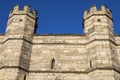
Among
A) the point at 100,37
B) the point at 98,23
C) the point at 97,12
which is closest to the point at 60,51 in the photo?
the point at 100,37

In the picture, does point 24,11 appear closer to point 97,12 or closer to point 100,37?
point 97,12

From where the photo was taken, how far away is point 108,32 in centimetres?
1548

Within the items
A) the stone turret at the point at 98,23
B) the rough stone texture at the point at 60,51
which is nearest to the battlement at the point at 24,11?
the rough stone texture at the point at 60,51

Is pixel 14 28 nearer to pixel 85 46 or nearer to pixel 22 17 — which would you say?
pixel 22 17

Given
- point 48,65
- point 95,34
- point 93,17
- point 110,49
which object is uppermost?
point 93,17

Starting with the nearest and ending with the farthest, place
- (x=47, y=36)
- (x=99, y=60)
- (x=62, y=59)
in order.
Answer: (x=99, y=60), (x=62, y=59), (x=47, y=36)

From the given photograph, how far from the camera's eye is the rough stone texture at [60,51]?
555 inches

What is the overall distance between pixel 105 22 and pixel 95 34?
3.88 ft

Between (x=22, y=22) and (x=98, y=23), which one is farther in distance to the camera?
(x=22, y=22)

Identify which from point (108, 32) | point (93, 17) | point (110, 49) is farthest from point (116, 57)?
point (93, 17)

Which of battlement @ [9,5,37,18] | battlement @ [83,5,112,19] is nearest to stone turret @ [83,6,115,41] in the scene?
battlement @ [83,5,112,19]

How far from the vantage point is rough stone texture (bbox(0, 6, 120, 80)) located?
14094mm

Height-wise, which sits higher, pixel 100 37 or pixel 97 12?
pixel 97 12

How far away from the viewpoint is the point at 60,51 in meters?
15.5
